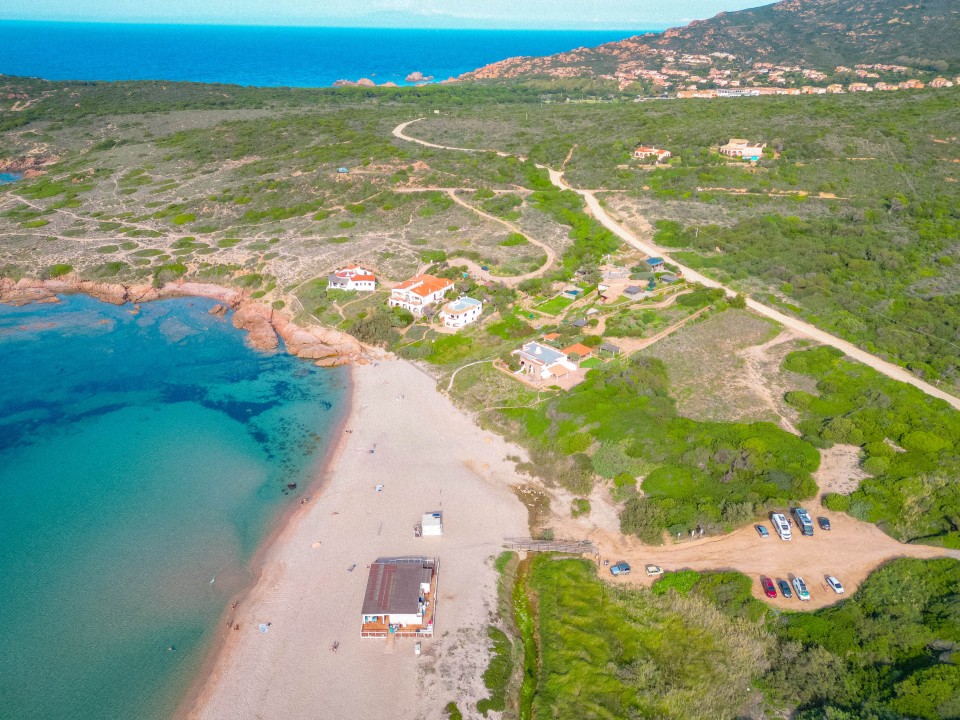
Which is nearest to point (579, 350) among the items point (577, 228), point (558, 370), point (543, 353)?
point (558, 370)

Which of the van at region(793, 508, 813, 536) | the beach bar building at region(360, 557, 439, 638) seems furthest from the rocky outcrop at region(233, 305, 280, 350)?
the van at region(793, 508, 813, 536)

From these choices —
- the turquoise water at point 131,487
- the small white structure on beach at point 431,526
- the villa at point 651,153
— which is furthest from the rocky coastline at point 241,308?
the villa at point 651,153

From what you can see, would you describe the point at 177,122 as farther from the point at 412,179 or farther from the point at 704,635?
the point at 704,635

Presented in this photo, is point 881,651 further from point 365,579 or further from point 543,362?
point 543,362

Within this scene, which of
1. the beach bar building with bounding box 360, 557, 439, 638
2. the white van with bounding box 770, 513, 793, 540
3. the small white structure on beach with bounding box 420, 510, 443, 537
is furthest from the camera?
the small white structure on beach with bounding box 420, 510, 443, 537

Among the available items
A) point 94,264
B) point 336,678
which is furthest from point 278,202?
point 336,678

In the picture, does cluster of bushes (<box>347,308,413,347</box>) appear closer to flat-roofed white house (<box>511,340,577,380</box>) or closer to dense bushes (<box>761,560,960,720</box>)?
flat-roofed white house (<box>511,340,577,380</box>)
